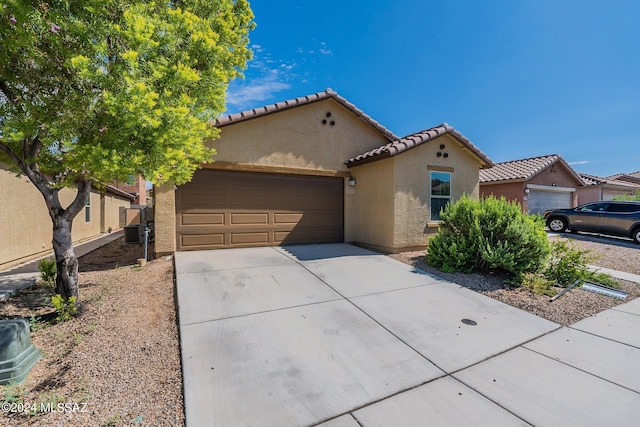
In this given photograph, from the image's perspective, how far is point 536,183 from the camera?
52.2 feet

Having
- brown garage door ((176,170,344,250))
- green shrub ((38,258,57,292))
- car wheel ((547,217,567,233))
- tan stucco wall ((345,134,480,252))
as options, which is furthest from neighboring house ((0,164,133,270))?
car wheel ((547,217,567,233))

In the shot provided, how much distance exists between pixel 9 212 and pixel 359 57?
470 inches

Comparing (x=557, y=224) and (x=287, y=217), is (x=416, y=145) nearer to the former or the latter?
(x=287, y=217)

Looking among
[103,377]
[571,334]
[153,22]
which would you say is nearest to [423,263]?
[571,334]

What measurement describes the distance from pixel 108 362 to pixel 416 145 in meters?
8.26

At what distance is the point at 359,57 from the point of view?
10.3m

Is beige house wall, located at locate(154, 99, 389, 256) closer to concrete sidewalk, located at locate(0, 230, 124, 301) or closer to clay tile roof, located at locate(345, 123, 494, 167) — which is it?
clay tile roof, located at locate(345, 123, 494, 167)

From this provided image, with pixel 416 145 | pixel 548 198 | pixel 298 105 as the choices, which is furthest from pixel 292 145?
pixel 548 198

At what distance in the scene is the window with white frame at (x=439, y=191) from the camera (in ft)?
29.2

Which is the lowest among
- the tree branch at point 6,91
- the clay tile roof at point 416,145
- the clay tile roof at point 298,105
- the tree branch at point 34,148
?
the tree branch at point 34,148

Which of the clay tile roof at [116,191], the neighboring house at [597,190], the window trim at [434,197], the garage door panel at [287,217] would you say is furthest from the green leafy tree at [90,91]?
the neighboring house at [597,190]

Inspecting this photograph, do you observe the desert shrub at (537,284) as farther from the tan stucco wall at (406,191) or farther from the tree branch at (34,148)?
the tree branch at (34,148)

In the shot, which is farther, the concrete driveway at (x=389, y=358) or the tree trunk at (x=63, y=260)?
the tree trunk at (x=63, y=260)

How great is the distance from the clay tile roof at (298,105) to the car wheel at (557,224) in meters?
10.6
